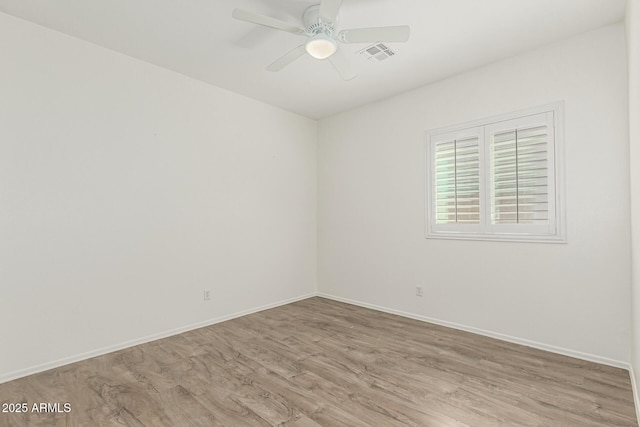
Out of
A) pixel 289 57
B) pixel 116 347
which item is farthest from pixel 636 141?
pixel 116 347

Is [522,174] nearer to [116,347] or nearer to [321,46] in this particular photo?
[321,46]

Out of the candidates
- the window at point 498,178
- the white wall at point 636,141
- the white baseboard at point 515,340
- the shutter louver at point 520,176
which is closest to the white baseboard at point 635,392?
the white wall at point 636,141

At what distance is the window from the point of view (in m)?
2.86

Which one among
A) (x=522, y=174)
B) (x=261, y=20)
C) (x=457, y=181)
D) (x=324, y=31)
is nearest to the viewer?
(x=261, y=20)

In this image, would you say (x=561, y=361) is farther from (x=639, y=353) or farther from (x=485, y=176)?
(x=485, y=176)

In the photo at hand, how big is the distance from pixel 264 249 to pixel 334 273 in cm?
116

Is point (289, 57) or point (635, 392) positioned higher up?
point (289, 57)

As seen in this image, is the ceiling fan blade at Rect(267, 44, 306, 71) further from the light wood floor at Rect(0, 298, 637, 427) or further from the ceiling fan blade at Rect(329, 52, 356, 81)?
the light wood floor at Rect(0, 298, 637, 427)

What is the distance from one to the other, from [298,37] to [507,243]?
2.74 meters

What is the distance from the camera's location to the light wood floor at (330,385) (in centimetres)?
191

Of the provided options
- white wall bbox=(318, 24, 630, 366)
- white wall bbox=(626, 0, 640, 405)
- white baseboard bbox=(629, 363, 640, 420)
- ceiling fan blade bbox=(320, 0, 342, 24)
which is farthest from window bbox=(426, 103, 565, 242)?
ceiling fan blade bbox=(320, 0, 342, 24)

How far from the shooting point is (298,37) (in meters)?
2.73

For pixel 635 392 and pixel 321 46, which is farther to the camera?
pixel 321 46

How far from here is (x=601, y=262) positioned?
2600 mm
